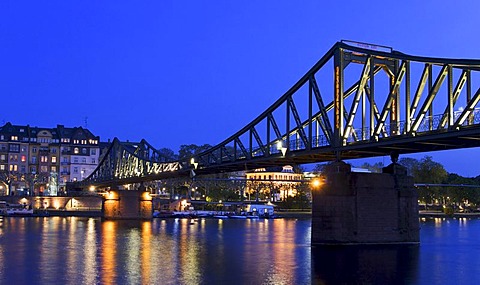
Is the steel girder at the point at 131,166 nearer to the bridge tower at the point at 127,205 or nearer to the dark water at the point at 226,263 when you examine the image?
the bridge tower at the point at 127,205

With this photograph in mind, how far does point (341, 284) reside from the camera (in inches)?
1527

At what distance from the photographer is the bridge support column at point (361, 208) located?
58062mm

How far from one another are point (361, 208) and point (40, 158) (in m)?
149

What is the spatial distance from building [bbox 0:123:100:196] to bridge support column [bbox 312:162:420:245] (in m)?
130

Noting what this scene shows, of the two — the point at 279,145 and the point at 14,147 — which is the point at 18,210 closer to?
the point at 14,147

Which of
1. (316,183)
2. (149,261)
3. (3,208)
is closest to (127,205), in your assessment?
(3,208)

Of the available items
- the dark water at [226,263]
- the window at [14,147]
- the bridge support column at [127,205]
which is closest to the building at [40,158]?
the window at [14,147]

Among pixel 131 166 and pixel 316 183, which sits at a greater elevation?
pixel 131 166

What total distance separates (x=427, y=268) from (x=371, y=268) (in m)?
4.89

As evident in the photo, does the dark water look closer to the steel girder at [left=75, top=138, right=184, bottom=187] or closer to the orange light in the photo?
the orange light

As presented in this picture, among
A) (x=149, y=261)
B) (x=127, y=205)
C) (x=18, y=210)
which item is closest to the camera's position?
(x=149, y=261)

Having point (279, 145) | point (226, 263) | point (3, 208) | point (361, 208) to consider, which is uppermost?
point (279, 145)

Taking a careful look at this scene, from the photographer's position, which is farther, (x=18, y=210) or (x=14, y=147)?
(x=14, y=147)

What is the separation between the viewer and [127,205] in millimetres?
135125
